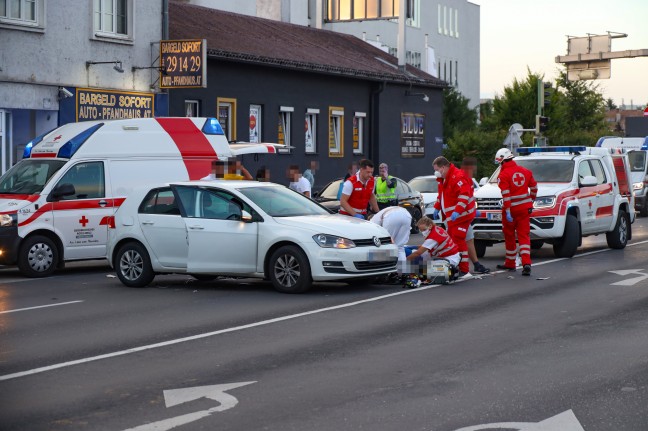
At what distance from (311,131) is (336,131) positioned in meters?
1.99

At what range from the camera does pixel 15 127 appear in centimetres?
2706

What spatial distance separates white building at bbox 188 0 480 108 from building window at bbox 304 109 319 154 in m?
8.35

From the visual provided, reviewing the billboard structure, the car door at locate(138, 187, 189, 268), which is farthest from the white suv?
the billboard structure

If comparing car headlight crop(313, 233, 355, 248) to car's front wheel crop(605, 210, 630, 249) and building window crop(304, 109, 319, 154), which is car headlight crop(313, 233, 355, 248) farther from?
building window crop(304, 109, 319, 154)

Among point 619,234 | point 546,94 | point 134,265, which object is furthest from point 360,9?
point 134,265

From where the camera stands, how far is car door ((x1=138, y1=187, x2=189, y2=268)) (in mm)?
15914

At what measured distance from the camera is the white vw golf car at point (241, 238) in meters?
14.8

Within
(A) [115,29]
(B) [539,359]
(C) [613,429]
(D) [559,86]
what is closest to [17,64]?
(A) [115,29]

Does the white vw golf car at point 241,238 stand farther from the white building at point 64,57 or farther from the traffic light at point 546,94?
the traffic light at point 546,94

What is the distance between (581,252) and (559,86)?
52.2 m

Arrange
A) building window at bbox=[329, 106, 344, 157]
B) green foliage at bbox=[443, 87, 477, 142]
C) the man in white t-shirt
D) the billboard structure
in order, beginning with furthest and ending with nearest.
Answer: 1. green foliage at bbox=[443, 87, 477, 142]
2. the billboard structure
3. building window at bbox=[329, 106, 344, 157]
4. the man in white t-shirt

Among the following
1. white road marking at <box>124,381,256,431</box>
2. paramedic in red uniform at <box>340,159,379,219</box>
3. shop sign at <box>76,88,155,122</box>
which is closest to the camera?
white road marking at <box>124,381,256,431</box>

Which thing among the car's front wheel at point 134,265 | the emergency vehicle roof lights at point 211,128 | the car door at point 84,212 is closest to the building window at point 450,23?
the emergency vehicle roof lights at point 211,128

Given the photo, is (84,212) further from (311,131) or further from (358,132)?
(358,132)
